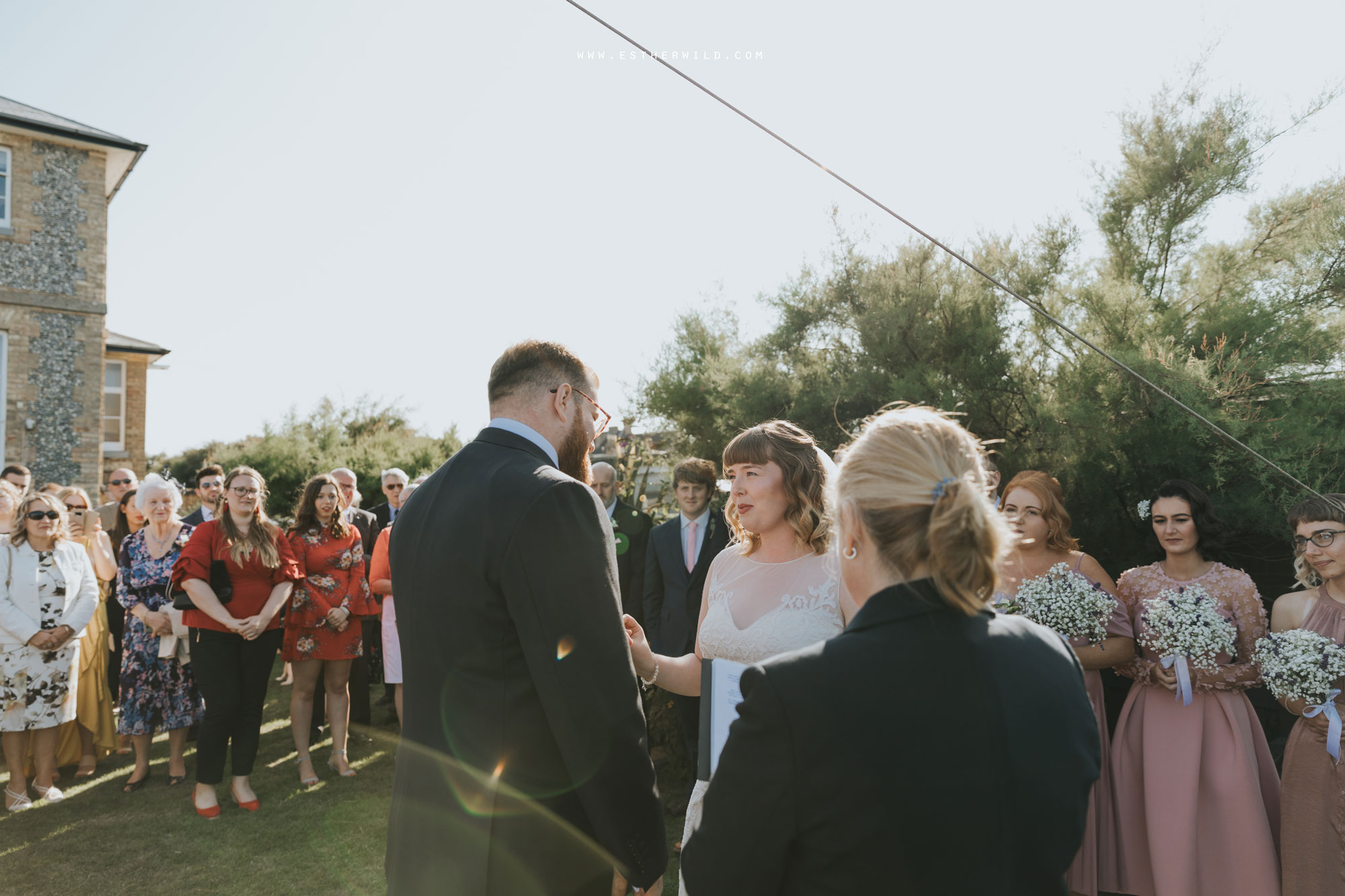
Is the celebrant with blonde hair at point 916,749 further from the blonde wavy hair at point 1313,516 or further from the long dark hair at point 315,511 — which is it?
the long dark hair at point 315,511

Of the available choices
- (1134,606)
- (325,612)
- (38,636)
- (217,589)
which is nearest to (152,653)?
(38,636)

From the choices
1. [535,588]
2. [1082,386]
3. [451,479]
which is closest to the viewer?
[535,588]

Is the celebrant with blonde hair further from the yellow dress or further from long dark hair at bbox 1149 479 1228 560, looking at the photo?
the yellow dress

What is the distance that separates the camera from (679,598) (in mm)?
5785

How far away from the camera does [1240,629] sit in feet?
12.7

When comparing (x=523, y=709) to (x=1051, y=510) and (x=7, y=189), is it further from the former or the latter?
(x=7, y=189)

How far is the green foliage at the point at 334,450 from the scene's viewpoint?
18.2m

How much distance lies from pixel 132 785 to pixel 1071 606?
21.7 feet

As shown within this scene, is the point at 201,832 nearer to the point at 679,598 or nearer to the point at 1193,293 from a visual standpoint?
the point at 679,598

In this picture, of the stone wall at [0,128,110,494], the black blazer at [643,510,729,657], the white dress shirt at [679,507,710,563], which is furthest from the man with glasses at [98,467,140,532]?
the stone wall at [0,128,110,494]

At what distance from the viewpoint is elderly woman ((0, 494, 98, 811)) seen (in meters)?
5.49

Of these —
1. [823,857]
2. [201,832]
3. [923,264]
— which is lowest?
[201,832]

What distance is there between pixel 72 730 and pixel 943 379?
24.9 feet

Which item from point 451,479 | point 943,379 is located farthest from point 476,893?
point 943,379
